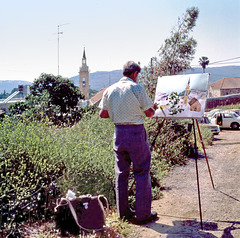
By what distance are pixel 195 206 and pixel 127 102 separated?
2.00 meters

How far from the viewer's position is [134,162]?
3.26 m

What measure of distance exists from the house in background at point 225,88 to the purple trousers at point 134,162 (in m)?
72.6

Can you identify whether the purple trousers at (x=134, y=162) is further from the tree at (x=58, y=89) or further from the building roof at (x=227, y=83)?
the building roof at (x=227, y=83)

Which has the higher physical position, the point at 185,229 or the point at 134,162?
the point at 134,162

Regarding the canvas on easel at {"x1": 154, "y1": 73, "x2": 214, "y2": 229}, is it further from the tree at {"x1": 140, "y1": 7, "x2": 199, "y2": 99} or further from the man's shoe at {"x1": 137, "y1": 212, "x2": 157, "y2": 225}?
the tree at {"x1": 140, "y1": 7, "x2": 199, "y2": 99}

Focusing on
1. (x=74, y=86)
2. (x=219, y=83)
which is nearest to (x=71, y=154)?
(x=74, y=86)

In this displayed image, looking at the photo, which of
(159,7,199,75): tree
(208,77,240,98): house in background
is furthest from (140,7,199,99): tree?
(208,77,240,98): house in background

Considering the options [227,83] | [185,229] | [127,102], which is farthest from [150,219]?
[227,83]

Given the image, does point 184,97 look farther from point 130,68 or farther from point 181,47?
point 181,47

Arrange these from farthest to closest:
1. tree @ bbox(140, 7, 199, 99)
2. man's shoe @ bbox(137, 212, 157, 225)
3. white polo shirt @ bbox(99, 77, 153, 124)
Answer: tree @ bbox(140, 7, 199, 99), man's shoe @ bbox(137, 212, 157, 225), white polo shirt @ bbox(99, 77, 153, 124)

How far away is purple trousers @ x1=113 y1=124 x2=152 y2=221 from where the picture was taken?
126 inches

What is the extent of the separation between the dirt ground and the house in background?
6968 centimetres

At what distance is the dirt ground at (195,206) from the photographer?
3.35m

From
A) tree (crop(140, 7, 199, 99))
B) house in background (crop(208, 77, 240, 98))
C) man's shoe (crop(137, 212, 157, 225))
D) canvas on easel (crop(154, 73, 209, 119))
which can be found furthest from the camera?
house in background (crop(208, 77, 240, 98))
